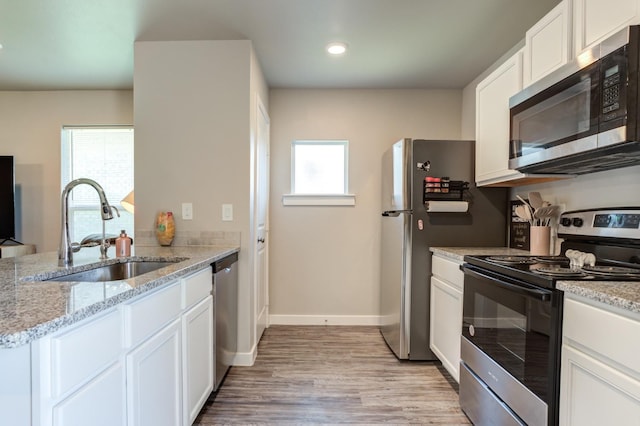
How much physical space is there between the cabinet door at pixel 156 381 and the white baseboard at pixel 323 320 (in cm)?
190

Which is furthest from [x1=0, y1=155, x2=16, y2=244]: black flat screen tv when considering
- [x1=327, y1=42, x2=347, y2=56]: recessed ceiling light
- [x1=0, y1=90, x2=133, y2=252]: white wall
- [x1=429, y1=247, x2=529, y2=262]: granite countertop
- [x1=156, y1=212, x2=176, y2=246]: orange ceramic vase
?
[x1=429, y1=247, x2=529, y2=262]: granite countertop

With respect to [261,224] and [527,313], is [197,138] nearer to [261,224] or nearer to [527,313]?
[261,224]

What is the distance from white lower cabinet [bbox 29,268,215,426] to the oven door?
1460 millimetres

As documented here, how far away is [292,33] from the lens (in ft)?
7.65

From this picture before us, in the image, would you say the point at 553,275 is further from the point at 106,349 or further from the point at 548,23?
the point at 106,349

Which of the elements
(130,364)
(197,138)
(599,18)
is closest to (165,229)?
(197,138)

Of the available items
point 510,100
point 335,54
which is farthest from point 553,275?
point 335,54

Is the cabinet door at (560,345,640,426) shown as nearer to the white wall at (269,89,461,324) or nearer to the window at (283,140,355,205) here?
the white wall at (269,89,461,324)

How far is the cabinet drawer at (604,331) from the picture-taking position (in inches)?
37.3

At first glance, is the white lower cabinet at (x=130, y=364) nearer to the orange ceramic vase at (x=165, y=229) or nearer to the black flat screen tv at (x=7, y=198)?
the orange ceramic vase at (x=165, y=229)

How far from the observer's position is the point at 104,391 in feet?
3.31

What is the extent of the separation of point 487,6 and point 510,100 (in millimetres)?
612

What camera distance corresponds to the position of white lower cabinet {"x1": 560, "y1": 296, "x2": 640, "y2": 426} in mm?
954

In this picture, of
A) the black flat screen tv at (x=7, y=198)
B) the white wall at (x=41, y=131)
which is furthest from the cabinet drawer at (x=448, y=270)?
the black flat screen tv at (x=7, y=198)
